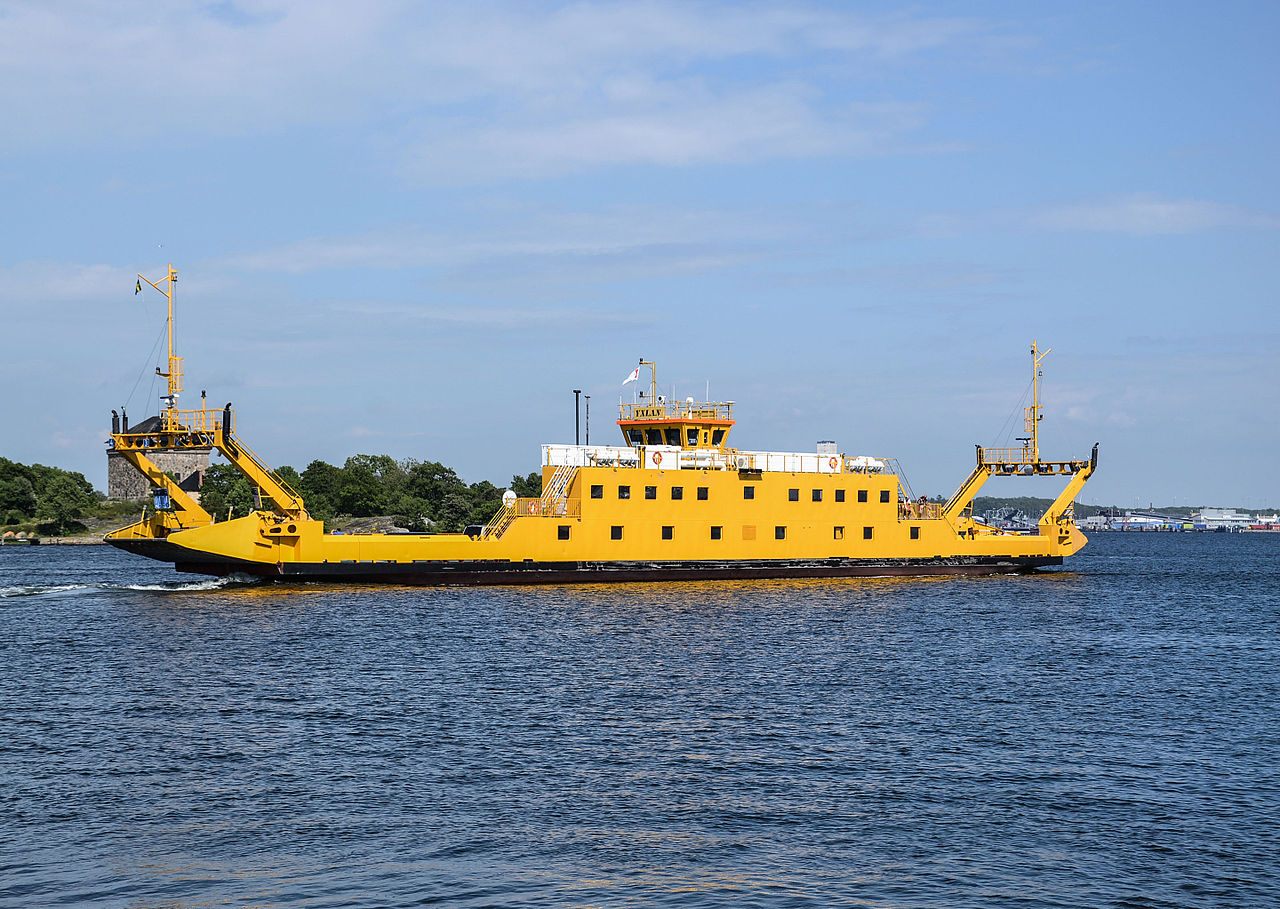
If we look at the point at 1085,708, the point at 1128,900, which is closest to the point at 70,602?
the point at 1085,708

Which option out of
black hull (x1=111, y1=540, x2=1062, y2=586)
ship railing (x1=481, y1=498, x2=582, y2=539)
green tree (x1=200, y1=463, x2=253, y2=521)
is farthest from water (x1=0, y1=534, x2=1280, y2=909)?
green tree (x1=200, y1=463, x2=253, y2=521)

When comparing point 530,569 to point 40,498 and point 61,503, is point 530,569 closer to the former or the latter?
point 61,503

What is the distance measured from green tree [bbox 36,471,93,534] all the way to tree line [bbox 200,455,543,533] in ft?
50.9

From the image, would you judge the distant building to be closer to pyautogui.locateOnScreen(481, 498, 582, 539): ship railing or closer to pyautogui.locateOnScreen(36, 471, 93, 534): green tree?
pyautogui.locateOnScreen(36, 471, 93, 534): green tree

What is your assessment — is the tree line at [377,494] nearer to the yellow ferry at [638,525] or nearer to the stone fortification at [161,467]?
the stone fortification at [161,467]

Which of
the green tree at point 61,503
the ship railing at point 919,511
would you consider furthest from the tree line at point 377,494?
the ship railing at point 919,511

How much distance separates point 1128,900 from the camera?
14.1 m

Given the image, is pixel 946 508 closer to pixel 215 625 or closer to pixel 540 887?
pixel 215 625

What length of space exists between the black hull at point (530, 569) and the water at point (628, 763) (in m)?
6.07

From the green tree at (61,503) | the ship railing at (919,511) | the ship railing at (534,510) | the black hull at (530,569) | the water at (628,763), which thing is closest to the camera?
the water at (628,763)

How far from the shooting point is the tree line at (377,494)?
4754 inches

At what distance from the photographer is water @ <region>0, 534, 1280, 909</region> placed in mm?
14742

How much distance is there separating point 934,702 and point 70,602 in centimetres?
3481

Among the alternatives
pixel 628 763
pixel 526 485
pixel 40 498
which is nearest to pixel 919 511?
pixel 628 763
